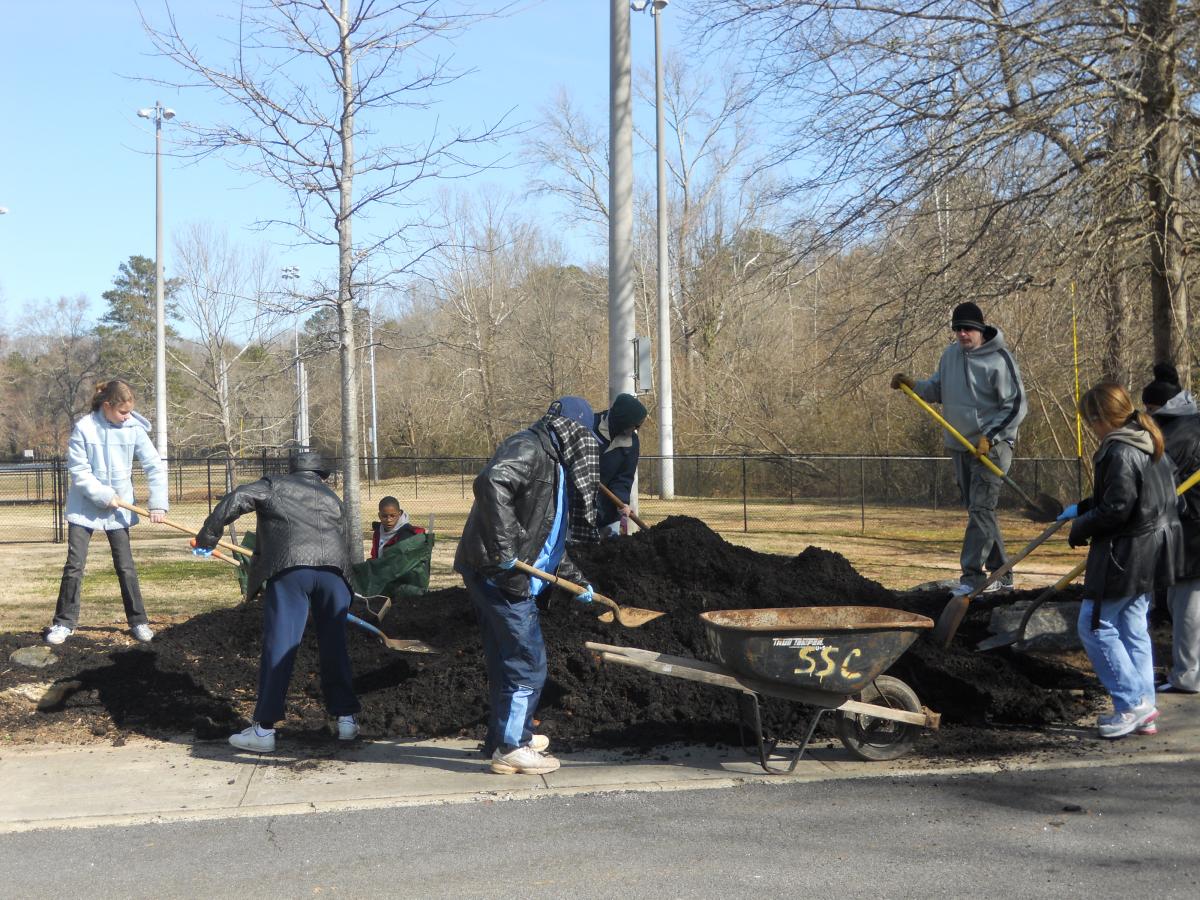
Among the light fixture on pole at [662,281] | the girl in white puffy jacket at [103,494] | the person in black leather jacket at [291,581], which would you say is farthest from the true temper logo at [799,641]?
the light fixture on pole at [662,281]

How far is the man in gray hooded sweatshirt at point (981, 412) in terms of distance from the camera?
7.97 meters

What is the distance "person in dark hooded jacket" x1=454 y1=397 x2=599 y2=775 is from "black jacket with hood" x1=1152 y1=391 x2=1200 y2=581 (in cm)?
339

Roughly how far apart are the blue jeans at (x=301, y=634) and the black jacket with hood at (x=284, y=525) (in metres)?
0.07

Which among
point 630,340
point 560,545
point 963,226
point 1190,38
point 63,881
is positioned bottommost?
point 63,881

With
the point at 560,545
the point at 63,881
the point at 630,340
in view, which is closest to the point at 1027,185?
the point at 630,340

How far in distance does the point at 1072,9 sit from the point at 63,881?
9.53 meters

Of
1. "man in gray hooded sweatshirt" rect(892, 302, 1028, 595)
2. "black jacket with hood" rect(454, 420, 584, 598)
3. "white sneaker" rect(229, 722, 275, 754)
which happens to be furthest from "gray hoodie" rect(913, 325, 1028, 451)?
"white sneaker" rect(229, 722, 275, 754)

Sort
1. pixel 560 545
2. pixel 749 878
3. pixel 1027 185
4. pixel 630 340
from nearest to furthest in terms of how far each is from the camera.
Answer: pixel 749 878
pixel 560 545
pixel 1027 185
pixel 630 340

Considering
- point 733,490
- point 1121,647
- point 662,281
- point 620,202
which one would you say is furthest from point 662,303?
point 1121,647

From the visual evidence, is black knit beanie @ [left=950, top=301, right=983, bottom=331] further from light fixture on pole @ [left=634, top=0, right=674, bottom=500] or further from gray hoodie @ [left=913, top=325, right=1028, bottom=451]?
light fixture on pole @ [left=634, top=0, right=674, bottom=500]

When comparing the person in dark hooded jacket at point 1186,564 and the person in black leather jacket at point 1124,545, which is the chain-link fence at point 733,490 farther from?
the person in black leather jacket at point 1124,545

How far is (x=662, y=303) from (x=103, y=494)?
66.8 feet

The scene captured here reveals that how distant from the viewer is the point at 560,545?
5738mm

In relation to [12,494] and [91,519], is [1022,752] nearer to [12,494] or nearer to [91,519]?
[91,519]
